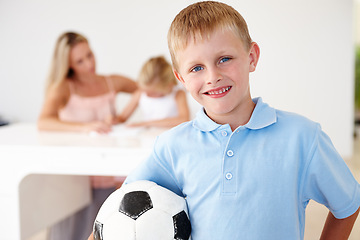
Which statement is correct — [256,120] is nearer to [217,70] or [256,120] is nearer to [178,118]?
[217,70]

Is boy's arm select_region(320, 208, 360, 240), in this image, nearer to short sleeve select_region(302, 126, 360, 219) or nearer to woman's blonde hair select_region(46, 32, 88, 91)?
short sleeve select_region(302, 126, 360, 219)

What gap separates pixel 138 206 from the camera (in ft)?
2.62

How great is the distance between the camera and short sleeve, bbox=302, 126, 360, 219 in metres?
0.72

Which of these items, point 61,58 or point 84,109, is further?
point 84,109

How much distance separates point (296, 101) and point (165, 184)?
0.42 meters

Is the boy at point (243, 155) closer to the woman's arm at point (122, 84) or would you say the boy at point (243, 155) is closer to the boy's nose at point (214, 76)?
the boy's nose at point (214, 76)

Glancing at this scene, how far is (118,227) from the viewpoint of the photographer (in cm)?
78

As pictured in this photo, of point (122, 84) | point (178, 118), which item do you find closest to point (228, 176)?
point (178, 118)

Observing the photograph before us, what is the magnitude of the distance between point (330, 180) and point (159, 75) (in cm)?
138

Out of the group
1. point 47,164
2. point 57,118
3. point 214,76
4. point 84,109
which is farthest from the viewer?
point 84,109

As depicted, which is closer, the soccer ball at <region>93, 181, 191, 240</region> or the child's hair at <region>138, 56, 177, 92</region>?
the soccer ball at <region>93, 181, 191, 240</region>

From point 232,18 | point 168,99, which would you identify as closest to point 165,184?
point 232,18

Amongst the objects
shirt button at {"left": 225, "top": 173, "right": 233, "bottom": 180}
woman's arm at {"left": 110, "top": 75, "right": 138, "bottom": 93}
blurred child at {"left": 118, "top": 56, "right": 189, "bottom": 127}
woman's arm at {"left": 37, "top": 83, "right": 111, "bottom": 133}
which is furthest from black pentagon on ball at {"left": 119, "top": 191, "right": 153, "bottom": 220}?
woman's arm at {"left": 110, "top": 75, "right": 138, "bottom": 93}

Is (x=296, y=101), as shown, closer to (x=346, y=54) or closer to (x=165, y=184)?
(x=346, y=54)
